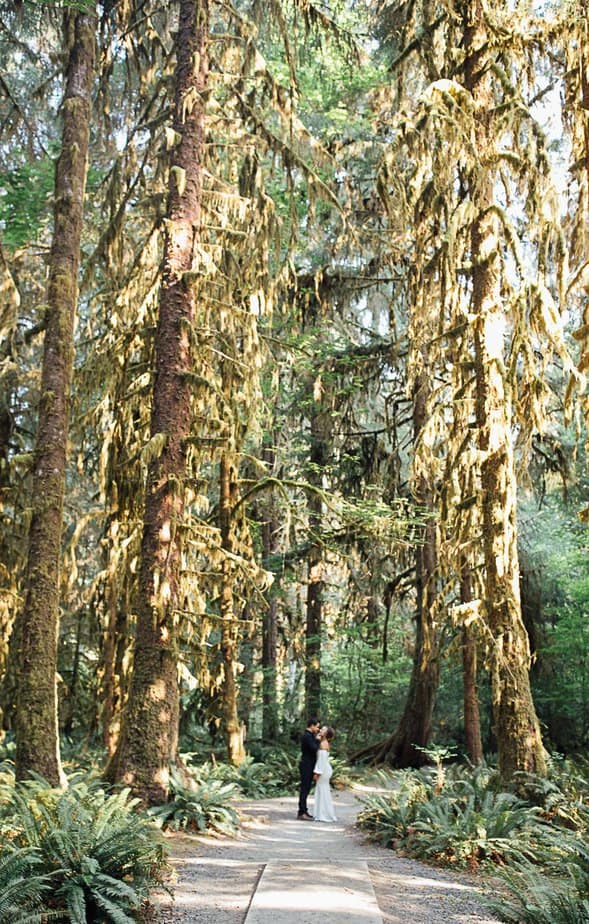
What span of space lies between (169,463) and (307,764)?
17.3ft

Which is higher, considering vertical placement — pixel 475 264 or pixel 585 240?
pixel 475 264

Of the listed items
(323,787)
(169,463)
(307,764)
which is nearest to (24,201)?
(169,463)

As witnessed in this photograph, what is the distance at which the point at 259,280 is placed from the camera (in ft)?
35.0

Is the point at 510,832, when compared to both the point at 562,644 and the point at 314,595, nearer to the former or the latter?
the point at 562,644

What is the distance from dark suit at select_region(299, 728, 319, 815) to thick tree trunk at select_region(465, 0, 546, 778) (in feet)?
12.6

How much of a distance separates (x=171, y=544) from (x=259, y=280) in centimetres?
374

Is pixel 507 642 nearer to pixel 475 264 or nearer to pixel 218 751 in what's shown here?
pixel 475 264

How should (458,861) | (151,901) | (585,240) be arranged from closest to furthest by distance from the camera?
(151,901) < (585,240) < (458,861)

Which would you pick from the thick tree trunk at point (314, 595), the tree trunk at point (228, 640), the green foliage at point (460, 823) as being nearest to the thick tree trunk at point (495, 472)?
the green foliage at point (460, 823)

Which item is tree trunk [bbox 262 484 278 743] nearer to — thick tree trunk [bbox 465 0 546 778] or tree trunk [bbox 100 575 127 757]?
tree trunk [bbox 100 575 127 757]

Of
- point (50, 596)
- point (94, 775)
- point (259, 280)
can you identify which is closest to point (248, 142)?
point (259, 280)

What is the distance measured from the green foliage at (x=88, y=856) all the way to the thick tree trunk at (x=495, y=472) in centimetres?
376

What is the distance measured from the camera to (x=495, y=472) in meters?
8.91

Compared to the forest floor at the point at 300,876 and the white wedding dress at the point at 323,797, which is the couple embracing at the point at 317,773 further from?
the forest floor at the point at 300,876
